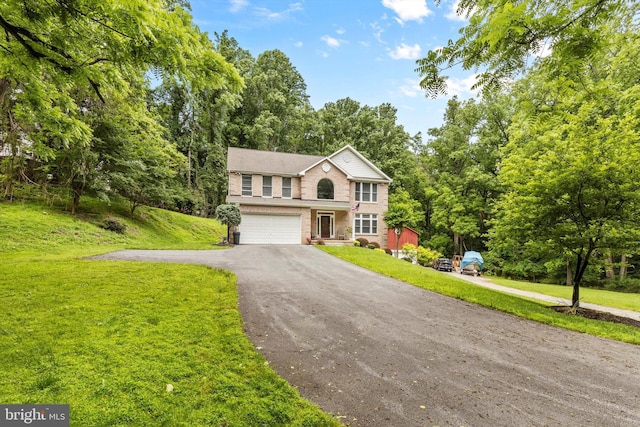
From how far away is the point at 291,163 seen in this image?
2289 cm

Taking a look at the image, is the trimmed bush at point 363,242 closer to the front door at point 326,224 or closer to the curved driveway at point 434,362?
the front door at point 326,224

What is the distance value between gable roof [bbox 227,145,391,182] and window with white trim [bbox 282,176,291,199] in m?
0.46

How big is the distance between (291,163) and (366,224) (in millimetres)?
7670

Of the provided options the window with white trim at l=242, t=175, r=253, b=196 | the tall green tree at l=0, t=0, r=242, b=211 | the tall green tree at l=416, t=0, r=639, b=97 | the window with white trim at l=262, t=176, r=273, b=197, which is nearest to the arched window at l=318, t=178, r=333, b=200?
the window with white trim at l=262, t=176, r=273, b=197

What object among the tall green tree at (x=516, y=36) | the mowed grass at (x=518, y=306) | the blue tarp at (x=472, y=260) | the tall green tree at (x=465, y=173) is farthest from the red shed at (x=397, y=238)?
the tall green tree at (x=516, y=36)

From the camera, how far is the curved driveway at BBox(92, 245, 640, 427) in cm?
299

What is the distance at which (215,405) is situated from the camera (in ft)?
9.04

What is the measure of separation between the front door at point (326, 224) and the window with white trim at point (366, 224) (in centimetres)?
197

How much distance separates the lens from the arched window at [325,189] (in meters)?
23.1

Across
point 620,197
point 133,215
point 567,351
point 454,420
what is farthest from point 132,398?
point 133,215

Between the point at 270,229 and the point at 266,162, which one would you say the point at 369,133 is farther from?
the point at 270,229

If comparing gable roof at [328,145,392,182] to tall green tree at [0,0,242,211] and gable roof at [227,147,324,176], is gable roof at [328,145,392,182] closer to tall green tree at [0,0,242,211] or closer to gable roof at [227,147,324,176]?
gable roof at [227,147,324,176]

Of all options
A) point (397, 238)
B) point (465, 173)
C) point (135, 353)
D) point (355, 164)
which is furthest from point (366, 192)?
point (135, 353)

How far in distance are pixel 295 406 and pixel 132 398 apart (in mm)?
1536
